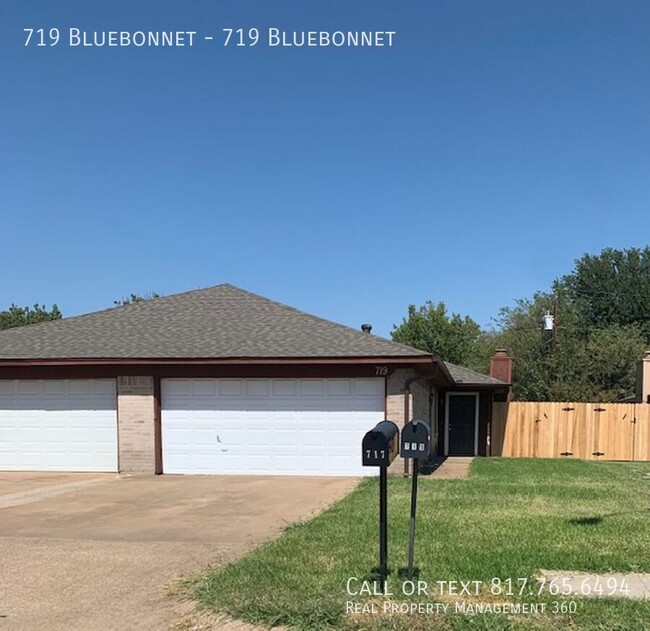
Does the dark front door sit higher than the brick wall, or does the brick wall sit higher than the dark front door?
the brick wall

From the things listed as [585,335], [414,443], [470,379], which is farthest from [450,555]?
[585,335]

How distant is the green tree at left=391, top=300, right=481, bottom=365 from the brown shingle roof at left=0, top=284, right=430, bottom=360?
25349 millimetres

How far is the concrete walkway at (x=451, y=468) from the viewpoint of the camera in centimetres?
1410

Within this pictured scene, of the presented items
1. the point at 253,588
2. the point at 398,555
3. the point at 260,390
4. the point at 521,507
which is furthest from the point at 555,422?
the point at 253,588

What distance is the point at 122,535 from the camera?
304 inches

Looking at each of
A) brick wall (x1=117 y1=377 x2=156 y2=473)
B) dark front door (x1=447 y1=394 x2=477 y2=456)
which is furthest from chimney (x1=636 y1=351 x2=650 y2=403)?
brick wall (x1=117 y1=377 x2=156 y2=473)

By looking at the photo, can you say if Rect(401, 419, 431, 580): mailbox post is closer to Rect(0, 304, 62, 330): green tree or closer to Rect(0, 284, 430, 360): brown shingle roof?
Rect(0, 284, 430, 360): brown shingle roof

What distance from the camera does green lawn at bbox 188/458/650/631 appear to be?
4660mm

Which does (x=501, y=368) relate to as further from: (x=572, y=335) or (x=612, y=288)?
(x=612, y=288)

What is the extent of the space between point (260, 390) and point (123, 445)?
3107 mm

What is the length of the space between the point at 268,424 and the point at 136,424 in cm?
277

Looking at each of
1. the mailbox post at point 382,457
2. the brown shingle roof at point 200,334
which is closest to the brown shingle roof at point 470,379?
the brown shingle roof at point 200,334

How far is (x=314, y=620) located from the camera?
4645mm

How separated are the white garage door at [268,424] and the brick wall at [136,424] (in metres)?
0.31
